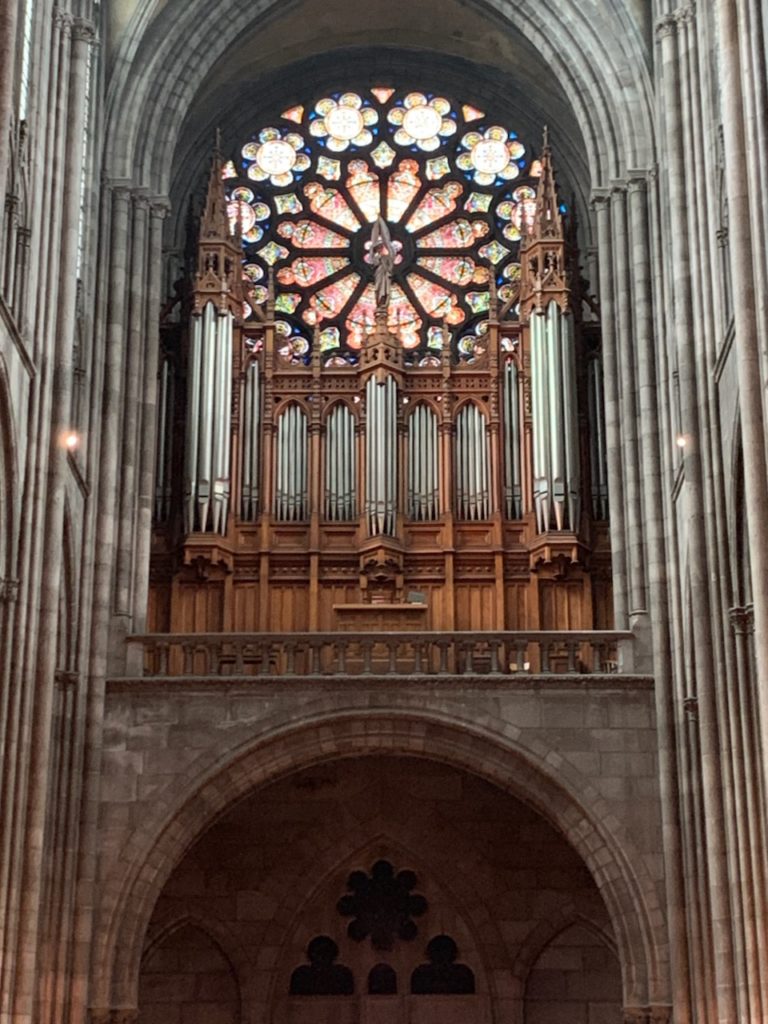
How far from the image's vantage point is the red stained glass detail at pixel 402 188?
91.8 feet

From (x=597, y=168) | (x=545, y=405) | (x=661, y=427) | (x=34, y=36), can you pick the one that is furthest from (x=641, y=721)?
(x=34, y=36)

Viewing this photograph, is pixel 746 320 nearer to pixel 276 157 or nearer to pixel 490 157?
pixel 490 157

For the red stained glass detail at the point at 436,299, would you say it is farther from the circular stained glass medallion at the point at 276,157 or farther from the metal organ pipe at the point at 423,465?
the circular stained glass medallion at the point at 276,157

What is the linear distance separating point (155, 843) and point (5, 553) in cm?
438

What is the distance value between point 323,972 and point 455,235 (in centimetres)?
1055

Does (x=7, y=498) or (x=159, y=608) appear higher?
(x=159, y=608)

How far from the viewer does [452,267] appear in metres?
27.6

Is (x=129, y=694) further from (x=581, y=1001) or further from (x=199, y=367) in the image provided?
(x=581, y=1001)

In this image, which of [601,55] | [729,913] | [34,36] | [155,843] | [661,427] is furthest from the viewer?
[601,55]

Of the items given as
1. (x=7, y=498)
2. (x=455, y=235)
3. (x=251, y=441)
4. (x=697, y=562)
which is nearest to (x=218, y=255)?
(x=251, y=441)

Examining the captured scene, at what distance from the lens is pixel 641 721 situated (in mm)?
21344

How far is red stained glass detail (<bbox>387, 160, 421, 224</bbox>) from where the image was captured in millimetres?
27969

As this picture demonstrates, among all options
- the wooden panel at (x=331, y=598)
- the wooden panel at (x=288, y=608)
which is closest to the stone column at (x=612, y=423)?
the wooden panel at (x=331, y=598)

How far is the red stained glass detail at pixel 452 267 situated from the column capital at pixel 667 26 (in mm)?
6462
